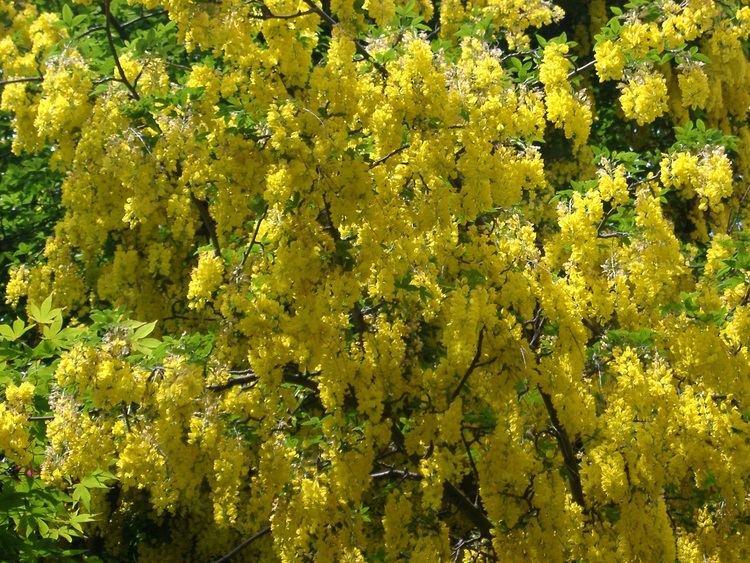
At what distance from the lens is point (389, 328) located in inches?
168

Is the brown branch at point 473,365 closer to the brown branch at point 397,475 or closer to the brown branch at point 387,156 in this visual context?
the brown branch at point 397,475

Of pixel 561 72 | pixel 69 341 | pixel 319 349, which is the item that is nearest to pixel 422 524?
pixel 319 349

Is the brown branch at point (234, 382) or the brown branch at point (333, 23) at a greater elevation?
the brown branch at point (333, 23)

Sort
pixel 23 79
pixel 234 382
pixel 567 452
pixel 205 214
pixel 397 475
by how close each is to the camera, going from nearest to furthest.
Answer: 1. pixel 234 382
2. pixel 567 452
3. pixel 397 475
4. pixel 205 214
5. pixel 23 79

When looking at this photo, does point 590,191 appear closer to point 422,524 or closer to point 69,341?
point 422,524

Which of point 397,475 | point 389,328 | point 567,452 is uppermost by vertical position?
point 389,328

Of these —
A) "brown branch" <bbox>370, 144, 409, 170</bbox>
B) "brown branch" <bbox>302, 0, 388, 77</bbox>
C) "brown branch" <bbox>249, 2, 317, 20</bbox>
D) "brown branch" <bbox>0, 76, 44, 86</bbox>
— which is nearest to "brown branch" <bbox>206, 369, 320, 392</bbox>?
"brown branch" <bbox>370, 144, 409, 170</bbox>

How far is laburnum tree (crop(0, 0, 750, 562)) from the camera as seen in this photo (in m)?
4.07

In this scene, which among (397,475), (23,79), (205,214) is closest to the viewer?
(397,475)

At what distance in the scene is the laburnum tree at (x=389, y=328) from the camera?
4.07 meters

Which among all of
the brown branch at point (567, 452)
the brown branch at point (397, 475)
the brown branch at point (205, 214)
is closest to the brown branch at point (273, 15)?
the brown branch at point (205, 214)

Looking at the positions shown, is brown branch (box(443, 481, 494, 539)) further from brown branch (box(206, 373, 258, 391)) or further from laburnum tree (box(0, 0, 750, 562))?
brown branch (box(206, 373, 258, 391))

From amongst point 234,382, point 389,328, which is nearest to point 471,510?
point 389,328

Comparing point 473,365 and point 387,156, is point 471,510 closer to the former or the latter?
point 473,365
